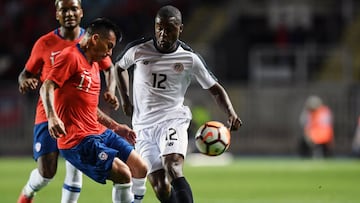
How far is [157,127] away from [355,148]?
1852cm

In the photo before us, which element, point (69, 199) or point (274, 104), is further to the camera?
point (274, 104)

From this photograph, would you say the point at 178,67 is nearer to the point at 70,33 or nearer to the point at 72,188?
the point at 70,33

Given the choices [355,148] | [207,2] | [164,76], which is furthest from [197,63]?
[207,2]

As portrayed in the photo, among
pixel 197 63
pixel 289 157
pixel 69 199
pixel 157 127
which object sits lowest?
pixel 289 157

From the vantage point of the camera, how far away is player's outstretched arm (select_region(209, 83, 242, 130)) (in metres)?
8.87

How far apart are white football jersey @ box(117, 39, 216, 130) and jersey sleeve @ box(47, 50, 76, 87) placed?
128cm

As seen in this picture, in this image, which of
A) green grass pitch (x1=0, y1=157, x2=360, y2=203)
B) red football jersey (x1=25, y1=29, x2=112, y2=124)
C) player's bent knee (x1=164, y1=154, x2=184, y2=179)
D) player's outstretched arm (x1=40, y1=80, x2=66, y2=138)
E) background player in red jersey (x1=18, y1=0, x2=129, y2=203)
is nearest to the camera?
player's outstretched arm (x1=40, y1=80, x2=66, y2=138)

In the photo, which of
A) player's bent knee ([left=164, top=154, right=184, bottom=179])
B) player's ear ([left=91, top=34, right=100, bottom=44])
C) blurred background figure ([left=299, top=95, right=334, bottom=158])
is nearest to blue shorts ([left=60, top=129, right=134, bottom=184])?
player's bent knee ([left=164, top=154, right=184, bottom=179])

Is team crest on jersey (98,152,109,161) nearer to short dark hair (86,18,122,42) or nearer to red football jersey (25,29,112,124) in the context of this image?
short dark hair (86,18,122,42)

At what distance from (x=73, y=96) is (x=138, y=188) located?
1.28 meters

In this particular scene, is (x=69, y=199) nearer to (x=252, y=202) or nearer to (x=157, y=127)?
(x=157, y=127)

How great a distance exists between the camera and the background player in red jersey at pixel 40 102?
30.0 feet

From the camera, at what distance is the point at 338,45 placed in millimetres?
30812

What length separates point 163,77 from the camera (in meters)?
9.14
